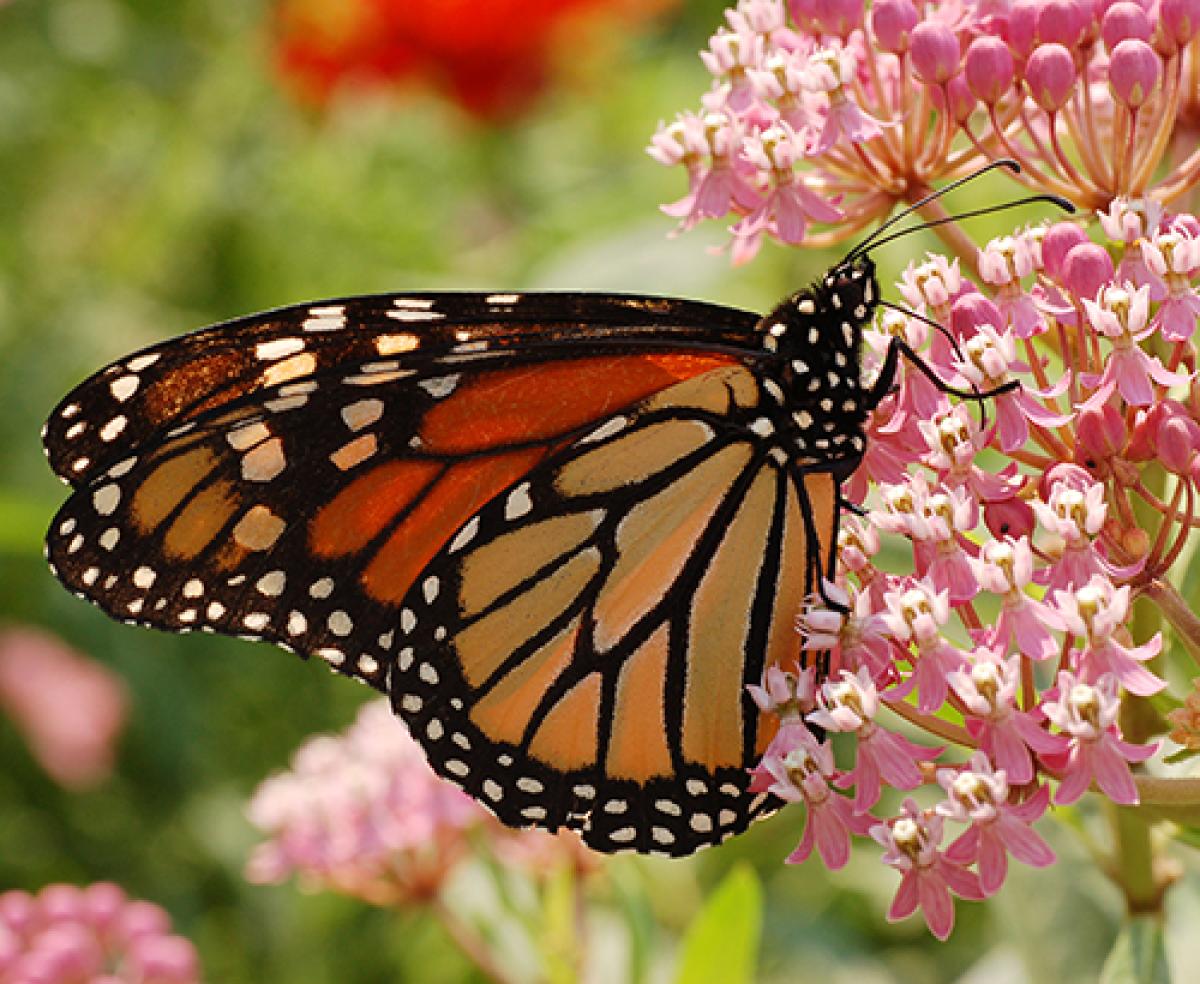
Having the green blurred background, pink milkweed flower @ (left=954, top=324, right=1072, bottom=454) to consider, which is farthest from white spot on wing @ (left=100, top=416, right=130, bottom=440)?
the green blurred background

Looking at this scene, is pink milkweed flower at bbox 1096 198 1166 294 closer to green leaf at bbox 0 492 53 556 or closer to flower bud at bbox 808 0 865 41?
flower bud at bbox 808 0 865 41

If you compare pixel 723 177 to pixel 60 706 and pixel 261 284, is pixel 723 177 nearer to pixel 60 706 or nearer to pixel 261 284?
pixel 60 706

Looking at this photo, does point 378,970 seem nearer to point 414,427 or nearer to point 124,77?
point 414,427

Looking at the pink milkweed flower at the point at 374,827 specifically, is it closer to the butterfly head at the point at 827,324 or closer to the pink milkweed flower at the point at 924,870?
the butterfly head at the point at 827,324

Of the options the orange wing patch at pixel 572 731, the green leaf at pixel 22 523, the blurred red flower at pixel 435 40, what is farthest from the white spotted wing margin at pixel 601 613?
the blurred red flower at pixel 435 40

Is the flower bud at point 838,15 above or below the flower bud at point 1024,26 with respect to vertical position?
above

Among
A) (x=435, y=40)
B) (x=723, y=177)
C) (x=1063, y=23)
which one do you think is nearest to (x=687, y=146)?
(x=723, y=177)
